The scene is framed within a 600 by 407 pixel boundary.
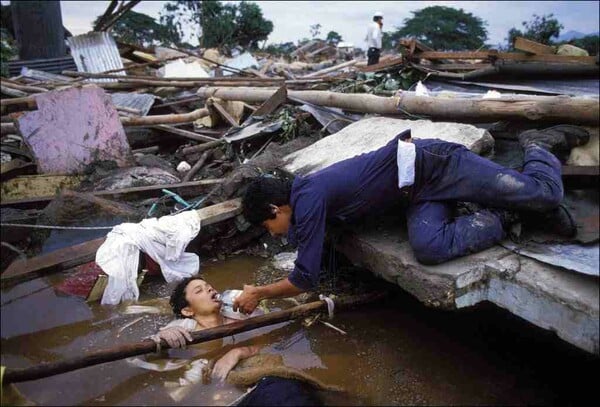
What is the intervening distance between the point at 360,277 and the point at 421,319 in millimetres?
695

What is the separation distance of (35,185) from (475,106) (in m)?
5.10

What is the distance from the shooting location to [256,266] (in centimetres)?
476

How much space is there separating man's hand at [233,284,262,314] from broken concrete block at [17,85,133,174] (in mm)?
3678

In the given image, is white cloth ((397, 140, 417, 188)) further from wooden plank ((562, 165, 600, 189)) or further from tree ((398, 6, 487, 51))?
tree ((398, 6, 487, 51))

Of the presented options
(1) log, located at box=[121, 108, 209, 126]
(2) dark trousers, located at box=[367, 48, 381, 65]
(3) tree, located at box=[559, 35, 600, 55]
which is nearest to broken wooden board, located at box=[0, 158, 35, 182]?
(1) log, located at box=[121, 108, 209, 126]

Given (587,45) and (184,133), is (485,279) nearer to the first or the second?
(184,133)

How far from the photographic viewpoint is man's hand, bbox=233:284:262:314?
11.4 feet

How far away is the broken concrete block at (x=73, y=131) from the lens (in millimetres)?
5883

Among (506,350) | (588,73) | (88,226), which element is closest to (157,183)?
(88,226)

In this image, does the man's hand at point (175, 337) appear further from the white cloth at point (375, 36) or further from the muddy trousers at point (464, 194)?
the white cloth at point (375, 36)

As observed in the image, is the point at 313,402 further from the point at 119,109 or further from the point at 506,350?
the point at 119,109

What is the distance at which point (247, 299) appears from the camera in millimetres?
3506

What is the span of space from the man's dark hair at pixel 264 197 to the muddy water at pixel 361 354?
1013 millimetres

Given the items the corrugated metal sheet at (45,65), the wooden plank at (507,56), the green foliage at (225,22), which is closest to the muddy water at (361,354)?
the wooden plank at (507,56)
